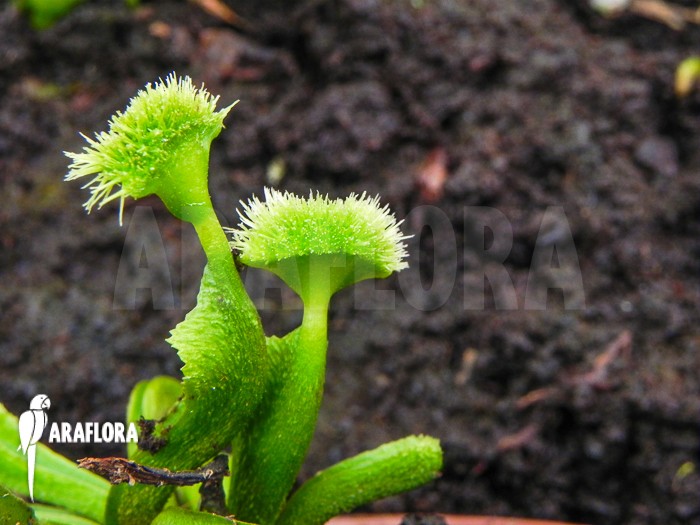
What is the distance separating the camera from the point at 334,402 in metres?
2.18

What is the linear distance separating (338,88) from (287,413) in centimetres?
165

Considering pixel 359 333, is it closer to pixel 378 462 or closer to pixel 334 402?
pixel 334 402

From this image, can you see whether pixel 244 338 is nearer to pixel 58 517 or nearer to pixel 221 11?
pixel 58 517

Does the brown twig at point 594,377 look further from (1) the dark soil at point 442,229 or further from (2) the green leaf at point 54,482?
(2) the green leaf at point 54,482

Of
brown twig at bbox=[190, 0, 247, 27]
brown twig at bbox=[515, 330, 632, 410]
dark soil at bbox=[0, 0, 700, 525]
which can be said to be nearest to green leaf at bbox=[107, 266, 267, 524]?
dark soil at bbox=[0, 0, 700, 525]

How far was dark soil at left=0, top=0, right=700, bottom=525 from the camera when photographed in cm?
206

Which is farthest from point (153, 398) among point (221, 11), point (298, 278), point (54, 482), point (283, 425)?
point (221, 11)

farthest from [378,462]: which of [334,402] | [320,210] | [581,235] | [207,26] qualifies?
[207,26]

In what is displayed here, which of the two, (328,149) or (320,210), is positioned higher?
(328,149)

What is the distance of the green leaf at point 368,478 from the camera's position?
1241mm

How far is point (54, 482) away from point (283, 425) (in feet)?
1.62

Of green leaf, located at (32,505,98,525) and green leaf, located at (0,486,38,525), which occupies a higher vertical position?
green leaf, located at (0,486,38,525)

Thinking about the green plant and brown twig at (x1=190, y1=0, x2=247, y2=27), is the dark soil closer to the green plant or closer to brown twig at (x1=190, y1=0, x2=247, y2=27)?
brown twig at (x1=190, y1=0, x2=247, y2=27)

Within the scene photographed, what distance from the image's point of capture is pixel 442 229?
2379mm
